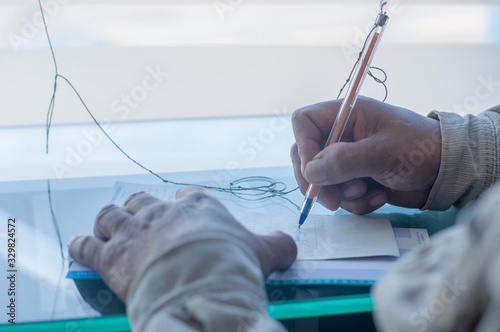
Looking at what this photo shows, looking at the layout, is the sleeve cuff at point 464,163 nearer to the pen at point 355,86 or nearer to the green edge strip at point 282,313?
the pen at point 355,86

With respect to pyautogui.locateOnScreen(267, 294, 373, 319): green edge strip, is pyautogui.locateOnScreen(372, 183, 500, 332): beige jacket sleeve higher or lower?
higher

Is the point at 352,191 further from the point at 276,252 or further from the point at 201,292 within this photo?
the point at 201,292

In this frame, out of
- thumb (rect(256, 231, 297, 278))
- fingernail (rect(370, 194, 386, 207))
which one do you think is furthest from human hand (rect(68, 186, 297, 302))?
fingernail (rect(370, 194, 386, 207))

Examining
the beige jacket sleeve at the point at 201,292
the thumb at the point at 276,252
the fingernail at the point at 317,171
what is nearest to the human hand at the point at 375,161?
the fingernail at the point at 317,171

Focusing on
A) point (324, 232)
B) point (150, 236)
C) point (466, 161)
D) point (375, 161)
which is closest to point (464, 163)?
point (466, 161)

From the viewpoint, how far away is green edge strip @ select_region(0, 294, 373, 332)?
0.54m

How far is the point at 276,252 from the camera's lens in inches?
24.0

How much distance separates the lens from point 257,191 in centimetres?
87

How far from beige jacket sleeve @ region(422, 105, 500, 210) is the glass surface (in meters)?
0.04

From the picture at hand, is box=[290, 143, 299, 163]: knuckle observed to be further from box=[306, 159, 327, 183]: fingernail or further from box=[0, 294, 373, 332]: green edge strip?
box=[0, 294, 373, 332]: green edge strip

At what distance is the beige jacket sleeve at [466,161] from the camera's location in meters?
0.76

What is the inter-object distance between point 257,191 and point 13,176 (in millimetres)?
423

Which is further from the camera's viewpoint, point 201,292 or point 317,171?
point 317,171

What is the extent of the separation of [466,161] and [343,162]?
19 cm
